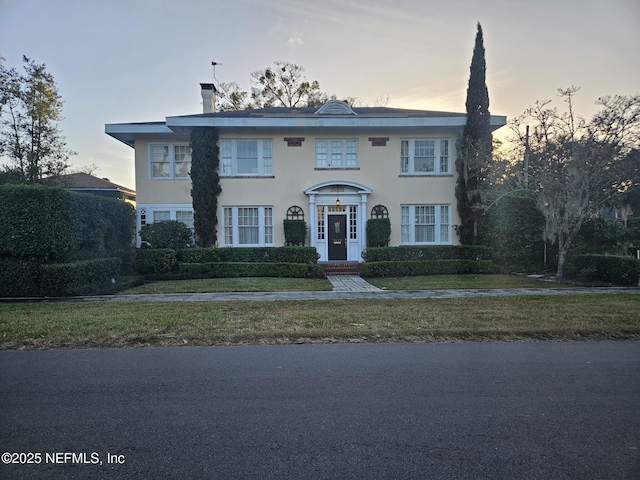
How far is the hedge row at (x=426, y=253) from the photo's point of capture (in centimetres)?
1591

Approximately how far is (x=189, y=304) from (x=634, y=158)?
13714 mm

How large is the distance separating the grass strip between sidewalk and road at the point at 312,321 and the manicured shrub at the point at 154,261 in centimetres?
558

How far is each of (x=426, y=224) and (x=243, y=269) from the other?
8254 millimetres

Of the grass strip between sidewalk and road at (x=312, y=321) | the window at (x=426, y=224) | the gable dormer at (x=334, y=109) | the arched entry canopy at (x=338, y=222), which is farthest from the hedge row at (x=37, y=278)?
the window at (x=426, y=224)

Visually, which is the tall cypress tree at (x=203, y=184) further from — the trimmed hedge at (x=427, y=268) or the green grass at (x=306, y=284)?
the trimmed hedge at (x=427, y=268)

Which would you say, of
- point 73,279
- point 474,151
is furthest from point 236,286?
point 474,151

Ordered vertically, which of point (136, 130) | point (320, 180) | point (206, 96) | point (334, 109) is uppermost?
point (206, 96)

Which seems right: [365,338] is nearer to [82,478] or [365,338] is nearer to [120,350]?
[120,350]

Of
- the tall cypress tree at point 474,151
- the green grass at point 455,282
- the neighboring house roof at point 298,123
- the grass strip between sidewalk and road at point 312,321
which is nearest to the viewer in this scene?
the grass strip between sidewalk and road at point 312,321

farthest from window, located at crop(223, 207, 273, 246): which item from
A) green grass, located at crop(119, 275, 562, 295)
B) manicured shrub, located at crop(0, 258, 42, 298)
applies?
manicured shrub, located at crop(0, 258, 42, 298)

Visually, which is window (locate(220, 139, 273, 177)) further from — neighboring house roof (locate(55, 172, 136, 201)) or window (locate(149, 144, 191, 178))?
neighboring house roof (locate(55, 172, 136, 201))

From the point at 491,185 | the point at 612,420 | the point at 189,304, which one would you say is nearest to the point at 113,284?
the point at 189,304

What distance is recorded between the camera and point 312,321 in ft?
23.9

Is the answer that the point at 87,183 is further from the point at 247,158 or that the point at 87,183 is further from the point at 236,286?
the point at 236,286
